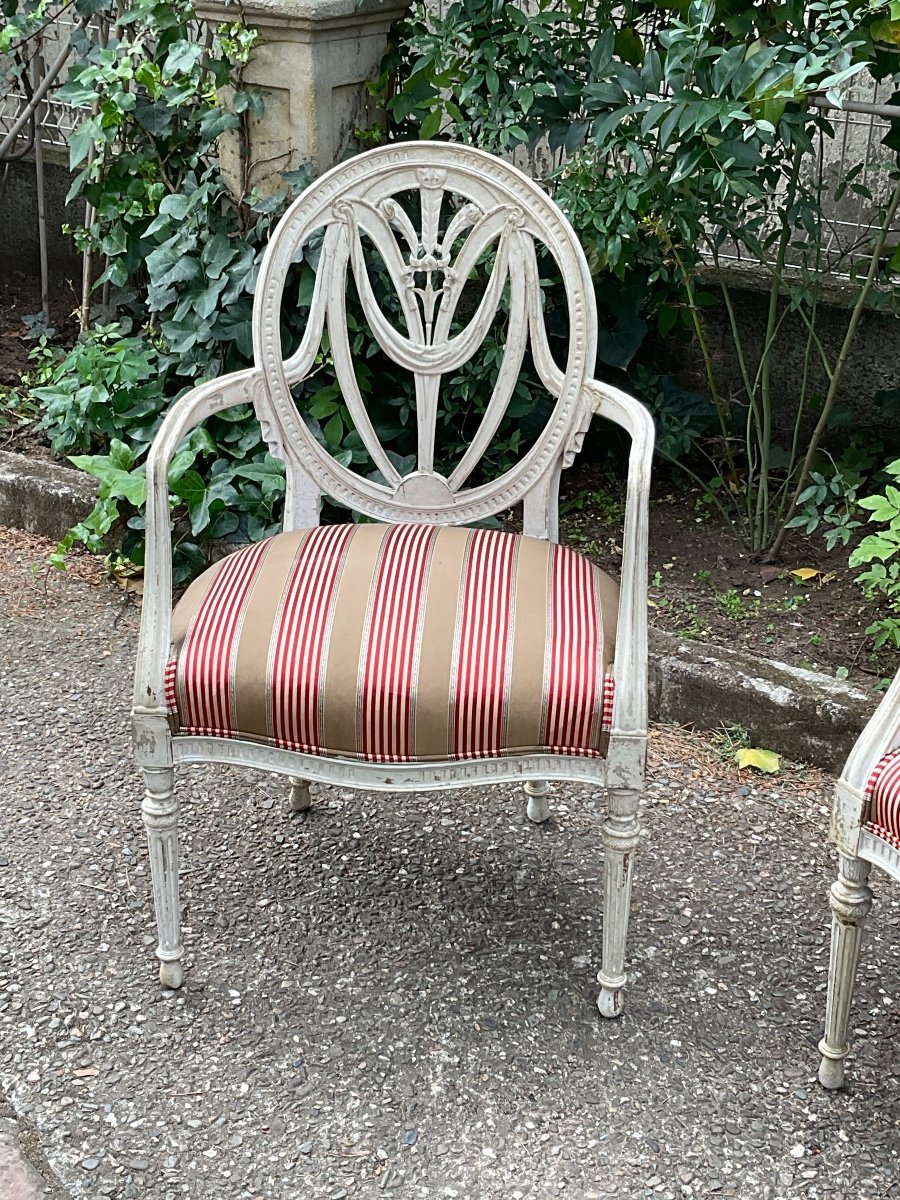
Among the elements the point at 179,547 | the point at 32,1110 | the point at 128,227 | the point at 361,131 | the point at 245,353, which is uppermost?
the point at 361,131

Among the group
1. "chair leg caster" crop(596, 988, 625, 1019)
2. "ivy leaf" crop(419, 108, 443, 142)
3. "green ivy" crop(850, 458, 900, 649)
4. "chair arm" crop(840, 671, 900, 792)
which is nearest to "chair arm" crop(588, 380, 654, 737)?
"chair arm" crop(840, 671, 900, 792)

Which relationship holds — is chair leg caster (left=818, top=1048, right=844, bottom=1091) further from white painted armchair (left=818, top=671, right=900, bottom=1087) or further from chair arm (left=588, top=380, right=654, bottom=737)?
chair arm (left=588, top=380, right=654, bottom=737)

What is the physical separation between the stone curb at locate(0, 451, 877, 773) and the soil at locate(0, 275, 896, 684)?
9 cm

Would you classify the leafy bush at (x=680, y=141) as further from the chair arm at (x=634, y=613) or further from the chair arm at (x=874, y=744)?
the chair arm at (x=874, y=744)

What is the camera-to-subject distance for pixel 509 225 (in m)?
2.19

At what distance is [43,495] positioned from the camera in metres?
3.57

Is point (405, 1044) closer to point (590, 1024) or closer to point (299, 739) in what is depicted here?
point (590, 1024)

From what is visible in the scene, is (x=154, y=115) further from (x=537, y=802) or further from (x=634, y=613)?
(x=634, y=613)

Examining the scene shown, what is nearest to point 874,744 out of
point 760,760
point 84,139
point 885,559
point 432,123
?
point 885,559

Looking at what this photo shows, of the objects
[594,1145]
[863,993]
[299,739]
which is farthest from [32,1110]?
[863,993]

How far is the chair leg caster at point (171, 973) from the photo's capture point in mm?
2102

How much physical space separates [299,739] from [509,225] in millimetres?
914

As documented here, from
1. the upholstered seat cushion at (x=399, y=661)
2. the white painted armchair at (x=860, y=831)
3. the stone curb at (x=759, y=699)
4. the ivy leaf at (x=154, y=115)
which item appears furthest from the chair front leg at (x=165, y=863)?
the ivy leaf at (x=154, y=115)

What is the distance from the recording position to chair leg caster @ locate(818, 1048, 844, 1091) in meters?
1.92
